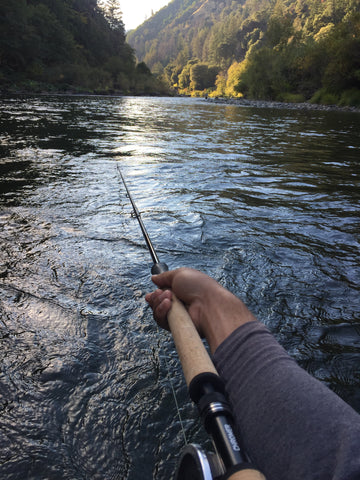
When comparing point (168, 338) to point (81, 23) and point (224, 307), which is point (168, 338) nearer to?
point (224, 307)

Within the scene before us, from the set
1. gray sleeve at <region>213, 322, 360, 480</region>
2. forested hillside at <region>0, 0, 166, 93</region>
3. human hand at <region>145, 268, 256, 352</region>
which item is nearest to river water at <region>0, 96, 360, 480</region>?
human hand at <region>145, 268, 256, 352</region>

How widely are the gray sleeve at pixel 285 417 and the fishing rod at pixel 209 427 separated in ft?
0.42

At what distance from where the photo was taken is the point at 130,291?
2506mm

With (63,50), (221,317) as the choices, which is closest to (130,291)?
(221,317)

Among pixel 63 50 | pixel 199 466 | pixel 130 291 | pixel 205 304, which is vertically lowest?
pixel 130 291

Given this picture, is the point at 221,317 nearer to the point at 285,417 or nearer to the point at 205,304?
the point at 205,304

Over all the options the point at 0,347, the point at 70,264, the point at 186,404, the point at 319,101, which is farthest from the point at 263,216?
the point at 319,101

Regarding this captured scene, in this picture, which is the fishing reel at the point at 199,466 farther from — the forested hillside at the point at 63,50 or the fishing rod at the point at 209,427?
the forested hillside at the point at 63,50

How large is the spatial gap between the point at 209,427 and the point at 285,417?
0.26 meters

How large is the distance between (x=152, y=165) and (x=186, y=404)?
586cm

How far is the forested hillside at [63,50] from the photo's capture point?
4509cm

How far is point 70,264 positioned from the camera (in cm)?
282

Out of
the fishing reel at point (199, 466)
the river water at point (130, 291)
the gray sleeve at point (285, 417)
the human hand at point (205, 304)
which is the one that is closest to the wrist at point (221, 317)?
the human hand at point (205, 304)

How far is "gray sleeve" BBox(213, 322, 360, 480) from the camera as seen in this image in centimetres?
86
